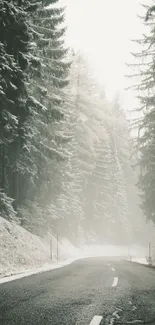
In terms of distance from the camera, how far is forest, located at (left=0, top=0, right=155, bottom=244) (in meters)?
17.2

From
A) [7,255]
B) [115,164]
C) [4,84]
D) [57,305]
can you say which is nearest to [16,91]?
[4,84]

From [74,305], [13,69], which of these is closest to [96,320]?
[74,305]

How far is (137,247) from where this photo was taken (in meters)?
80.1

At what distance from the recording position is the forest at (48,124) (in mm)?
17172

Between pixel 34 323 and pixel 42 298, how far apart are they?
236 centimetres

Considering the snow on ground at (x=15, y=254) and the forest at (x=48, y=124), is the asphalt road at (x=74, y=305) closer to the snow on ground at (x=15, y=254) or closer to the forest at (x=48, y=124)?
the snow on ground at (x=15, y=254)

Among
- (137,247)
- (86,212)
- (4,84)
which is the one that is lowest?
(137,247)

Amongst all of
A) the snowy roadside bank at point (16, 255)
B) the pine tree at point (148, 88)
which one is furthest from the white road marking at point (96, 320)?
the pine tree at point (148, 88)

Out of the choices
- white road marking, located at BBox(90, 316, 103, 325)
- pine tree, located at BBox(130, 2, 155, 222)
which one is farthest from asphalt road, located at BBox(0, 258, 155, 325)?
pine tree, located at BBox(130, 2, 155, 222)

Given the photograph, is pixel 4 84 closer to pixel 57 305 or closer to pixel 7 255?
pixel 7 255

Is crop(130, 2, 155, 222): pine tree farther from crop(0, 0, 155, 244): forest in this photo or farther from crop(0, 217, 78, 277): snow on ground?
crop(0, 217, 78, 277): snow on ground

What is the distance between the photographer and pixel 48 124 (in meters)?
26.7

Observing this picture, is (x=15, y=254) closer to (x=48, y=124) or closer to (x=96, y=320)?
(x=48, y=124)

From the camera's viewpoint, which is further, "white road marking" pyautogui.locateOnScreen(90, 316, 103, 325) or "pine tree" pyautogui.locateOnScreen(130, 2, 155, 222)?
"pine tree" pyautogui.locateOnScreen(130, 2, 155, 222)
